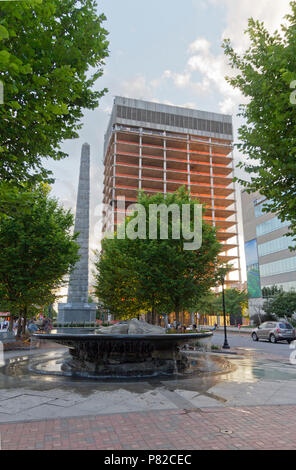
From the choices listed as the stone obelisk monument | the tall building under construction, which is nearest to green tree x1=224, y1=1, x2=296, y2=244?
the stone obelisk monument

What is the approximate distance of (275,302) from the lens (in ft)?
136

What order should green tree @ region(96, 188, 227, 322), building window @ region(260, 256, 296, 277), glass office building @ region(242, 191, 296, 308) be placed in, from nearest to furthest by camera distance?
1. green tree @ region(96, 188, 227, 322)
2. building window @ region(260, 256, 296, 277)
3. glass office building @ region(242, 191, 296, 308)

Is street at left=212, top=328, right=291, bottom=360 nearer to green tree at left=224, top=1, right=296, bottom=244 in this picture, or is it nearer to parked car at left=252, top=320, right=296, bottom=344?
parked car at left=252, top=320, right=296, bottom=344

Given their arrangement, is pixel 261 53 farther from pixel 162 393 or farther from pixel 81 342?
pixel 81 342

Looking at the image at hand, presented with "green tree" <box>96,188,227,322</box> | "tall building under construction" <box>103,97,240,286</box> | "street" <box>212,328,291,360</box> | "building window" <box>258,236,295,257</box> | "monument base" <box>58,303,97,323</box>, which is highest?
"tall building under construction" <box>103,97,240,286</box>

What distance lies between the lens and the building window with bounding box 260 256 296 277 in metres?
53.1

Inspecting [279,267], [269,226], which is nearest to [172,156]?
[269,226]

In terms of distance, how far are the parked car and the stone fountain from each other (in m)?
17.4

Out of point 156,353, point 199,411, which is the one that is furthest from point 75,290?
point 199,411

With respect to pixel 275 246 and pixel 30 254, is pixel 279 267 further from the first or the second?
pixel 30 254

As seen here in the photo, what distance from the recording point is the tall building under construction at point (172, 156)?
8125 centimetres

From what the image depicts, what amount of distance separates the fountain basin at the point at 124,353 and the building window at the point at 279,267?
1860 inches

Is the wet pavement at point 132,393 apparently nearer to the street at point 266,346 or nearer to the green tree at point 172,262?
the street at point 266,346

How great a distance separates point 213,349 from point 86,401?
14748mm
